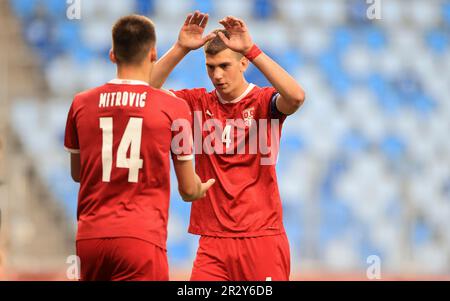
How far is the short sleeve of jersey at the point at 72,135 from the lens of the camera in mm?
3734

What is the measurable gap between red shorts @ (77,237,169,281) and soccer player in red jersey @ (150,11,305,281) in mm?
1037

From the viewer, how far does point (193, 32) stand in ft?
15.1

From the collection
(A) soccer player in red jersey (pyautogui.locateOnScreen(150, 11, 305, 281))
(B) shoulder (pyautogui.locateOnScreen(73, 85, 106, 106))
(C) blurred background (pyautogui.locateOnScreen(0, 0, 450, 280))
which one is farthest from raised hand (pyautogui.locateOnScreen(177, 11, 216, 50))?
(C) blurred background (pyautogui.locateOnScreen(0, 0, 450, 280))

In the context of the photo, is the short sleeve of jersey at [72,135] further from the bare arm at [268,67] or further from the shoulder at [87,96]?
the bare arm at [268,67]

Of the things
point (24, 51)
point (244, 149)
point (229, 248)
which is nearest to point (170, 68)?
point (244, 149)

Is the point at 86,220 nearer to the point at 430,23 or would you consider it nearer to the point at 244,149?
the point at 244,149

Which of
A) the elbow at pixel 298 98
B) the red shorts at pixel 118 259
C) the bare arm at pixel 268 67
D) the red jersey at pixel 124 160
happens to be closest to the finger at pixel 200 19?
the bare arm at pixel 268 67

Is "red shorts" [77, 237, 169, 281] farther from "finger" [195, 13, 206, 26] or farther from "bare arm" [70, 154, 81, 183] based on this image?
"finger" [195, 13, 206, 26]

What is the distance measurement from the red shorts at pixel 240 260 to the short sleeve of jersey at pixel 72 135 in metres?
1.16

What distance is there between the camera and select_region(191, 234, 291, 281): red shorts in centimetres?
462

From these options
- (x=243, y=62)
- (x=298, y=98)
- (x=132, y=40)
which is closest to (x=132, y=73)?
(x=132, y=40)

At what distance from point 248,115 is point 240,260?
0.78 meters
